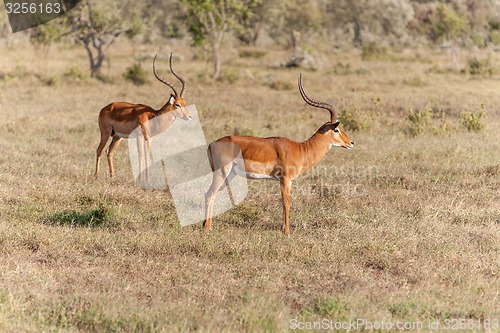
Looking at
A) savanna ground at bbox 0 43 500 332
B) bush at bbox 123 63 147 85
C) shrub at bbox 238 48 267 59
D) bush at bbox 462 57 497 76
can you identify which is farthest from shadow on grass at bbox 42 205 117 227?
shrub at bbox 238 48 267 59

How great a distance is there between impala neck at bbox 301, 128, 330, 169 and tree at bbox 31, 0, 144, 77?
718 inches

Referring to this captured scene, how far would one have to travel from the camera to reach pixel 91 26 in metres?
25.6

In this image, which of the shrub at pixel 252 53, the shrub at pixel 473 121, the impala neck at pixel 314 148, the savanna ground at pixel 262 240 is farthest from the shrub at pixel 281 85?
the impala neck at pixel 314 148

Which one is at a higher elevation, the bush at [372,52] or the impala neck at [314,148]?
the impala neck at [314,148]

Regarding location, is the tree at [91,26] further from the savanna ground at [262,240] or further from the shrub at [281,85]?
the savanna ground at [262,240]

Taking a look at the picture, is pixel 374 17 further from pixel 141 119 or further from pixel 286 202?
pixel 286 202

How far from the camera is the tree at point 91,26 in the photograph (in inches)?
1008

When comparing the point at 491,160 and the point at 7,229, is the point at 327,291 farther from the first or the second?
the point at 491,160

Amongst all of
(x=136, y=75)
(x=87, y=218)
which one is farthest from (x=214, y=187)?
(x=136, y=75)

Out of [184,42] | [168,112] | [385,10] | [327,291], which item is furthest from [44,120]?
[385,10]

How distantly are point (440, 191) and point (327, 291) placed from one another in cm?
408

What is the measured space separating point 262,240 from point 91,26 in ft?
66.6

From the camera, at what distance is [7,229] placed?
724 centimetres

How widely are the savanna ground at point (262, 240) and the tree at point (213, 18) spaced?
1038cm
